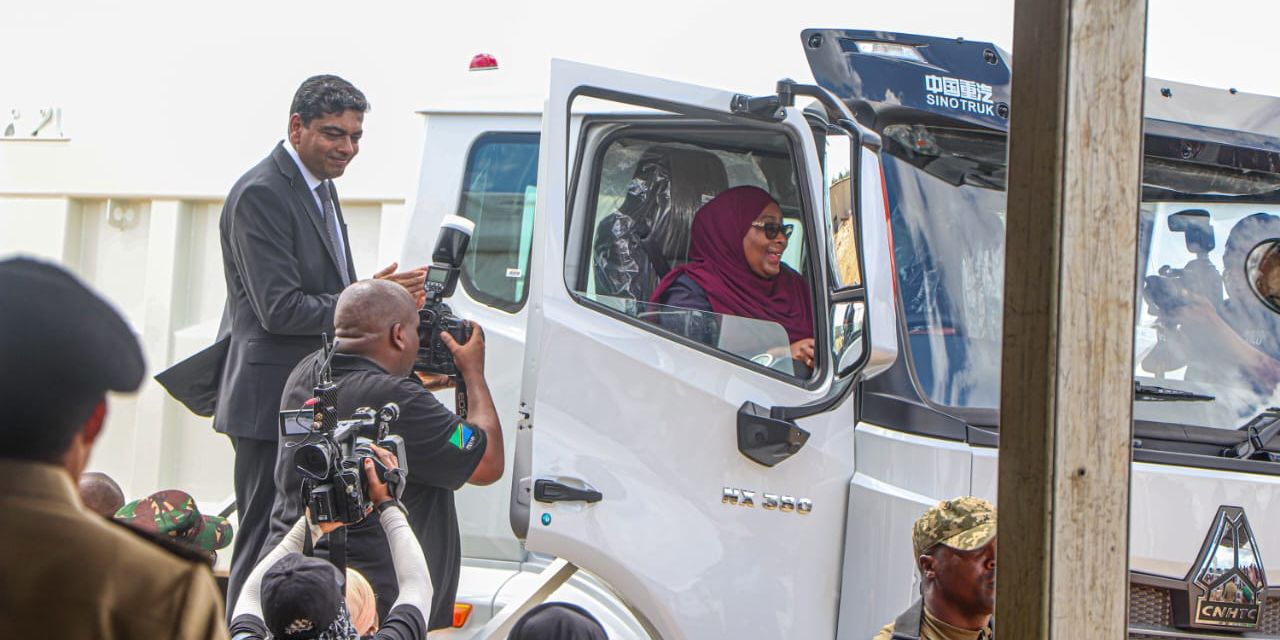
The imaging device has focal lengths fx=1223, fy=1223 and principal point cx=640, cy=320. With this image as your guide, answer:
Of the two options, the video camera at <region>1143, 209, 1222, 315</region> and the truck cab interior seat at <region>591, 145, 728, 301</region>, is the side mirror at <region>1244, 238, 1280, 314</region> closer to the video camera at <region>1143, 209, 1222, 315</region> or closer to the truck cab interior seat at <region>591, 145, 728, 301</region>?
the video camera at <region>1143, 209, 1222, 315</region>

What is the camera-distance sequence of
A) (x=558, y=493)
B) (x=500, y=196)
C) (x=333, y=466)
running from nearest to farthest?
1. (x=333, y=466)
2. (x=558, y=493)
3. (x=500, y=196)

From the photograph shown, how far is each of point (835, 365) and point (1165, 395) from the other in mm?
859

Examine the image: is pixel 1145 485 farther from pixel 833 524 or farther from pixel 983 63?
pixel 983 63

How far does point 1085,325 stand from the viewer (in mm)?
1561

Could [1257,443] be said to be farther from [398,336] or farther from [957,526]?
[398,336]

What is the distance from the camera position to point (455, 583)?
319cm

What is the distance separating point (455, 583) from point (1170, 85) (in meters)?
2.41

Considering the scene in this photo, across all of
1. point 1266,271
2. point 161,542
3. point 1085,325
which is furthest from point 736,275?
point 161,542

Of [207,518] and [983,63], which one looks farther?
[207,518]

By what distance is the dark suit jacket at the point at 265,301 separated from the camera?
3189 millimetres

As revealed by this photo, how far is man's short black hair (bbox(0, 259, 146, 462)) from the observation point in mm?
950

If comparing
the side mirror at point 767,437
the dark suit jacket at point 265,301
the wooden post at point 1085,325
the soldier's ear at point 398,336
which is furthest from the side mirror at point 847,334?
the wooden post at point 1085,325

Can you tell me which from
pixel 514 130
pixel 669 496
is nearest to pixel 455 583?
pixel 669 496

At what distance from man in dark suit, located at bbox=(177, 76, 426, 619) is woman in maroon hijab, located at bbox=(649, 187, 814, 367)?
744 millimetres
